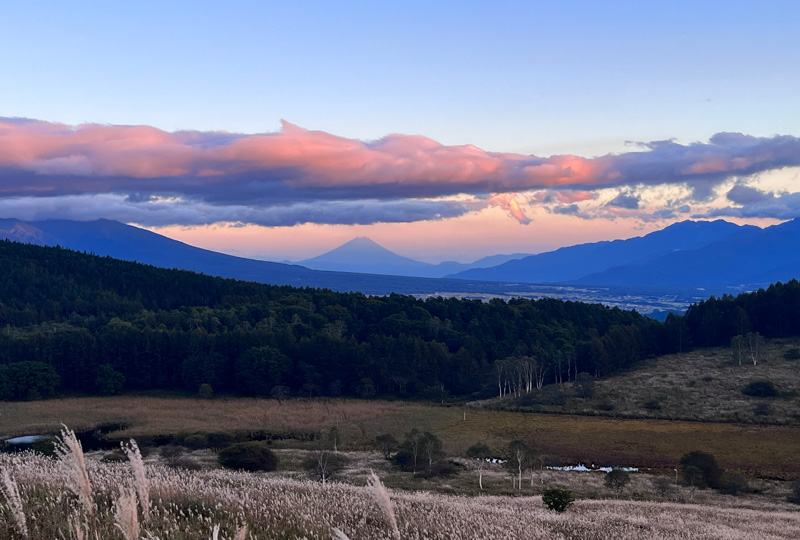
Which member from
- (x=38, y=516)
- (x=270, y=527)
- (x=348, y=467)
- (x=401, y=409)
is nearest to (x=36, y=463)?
(x=38, y=516)

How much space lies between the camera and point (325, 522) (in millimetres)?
10336

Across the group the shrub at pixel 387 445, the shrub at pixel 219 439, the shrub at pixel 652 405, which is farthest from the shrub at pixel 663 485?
the shrub at pixel 219 439

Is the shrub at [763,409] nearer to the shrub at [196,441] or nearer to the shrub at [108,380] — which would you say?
the shrub at [196,441]

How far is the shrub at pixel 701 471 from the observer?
156ft

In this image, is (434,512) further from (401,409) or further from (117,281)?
(117,281)

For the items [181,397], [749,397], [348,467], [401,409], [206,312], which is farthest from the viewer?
[206,312]

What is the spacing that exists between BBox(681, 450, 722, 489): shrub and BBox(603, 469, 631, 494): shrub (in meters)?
6.29

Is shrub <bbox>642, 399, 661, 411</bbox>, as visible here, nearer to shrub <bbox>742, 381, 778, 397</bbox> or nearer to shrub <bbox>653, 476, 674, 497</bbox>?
shrub <bbox>742, 381, 778, 397</bbox>

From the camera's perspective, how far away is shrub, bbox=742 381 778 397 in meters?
84.7

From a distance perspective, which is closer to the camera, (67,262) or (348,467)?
(348,467)

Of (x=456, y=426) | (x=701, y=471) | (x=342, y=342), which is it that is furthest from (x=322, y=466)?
(x=342, y=342)

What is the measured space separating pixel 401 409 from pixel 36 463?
78592 mm

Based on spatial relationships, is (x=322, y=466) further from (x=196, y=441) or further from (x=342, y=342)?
(x=342, y=342)

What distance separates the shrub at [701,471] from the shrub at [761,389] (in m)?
44.6
